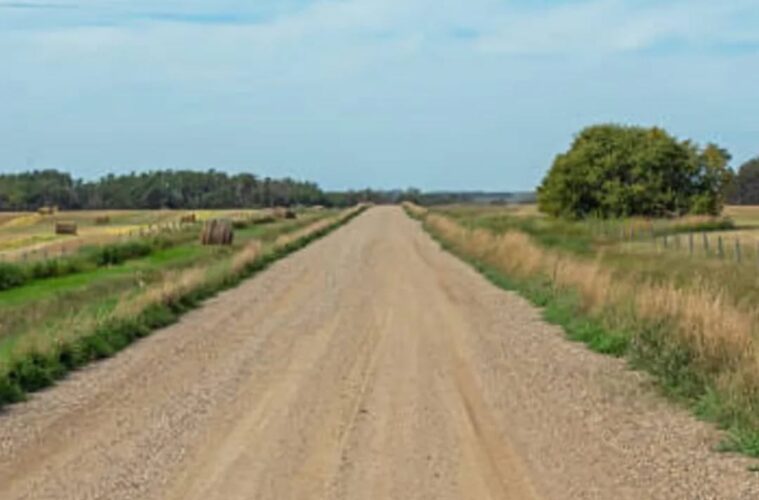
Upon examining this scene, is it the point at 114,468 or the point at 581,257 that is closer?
the point at 114,468

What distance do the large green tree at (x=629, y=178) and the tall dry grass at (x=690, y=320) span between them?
50259 mm

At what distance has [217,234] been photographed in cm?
5378

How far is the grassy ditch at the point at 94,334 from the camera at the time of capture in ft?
43.0

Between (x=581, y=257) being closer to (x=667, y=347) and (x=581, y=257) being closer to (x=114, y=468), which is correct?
(x=667, y=347)

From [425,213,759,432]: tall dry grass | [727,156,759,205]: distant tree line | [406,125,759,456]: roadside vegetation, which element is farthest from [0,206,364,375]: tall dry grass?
[727,156,759,205]: distant tree line

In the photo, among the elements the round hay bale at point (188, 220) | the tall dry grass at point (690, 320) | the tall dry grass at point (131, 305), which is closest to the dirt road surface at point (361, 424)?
the tall dry grass at point (690, 320)

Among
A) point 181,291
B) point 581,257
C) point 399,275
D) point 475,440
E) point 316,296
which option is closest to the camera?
point 475,440

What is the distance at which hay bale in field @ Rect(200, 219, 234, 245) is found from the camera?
5341 cm

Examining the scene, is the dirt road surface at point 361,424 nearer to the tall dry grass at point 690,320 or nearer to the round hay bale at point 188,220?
the tall dry grass at point 690,320

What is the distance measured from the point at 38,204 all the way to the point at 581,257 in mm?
167280

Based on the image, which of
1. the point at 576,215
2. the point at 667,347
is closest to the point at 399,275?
the point at 667,347

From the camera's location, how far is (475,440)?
980 centimetres

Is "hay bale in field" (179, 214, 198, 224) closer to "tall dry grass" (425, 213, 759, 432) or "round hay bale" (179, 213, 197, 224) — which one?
"round hay bale" (179, 213, 197, 224)

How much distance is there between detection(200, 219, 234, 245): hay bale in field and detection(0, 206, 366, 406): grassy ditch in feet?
79.3
